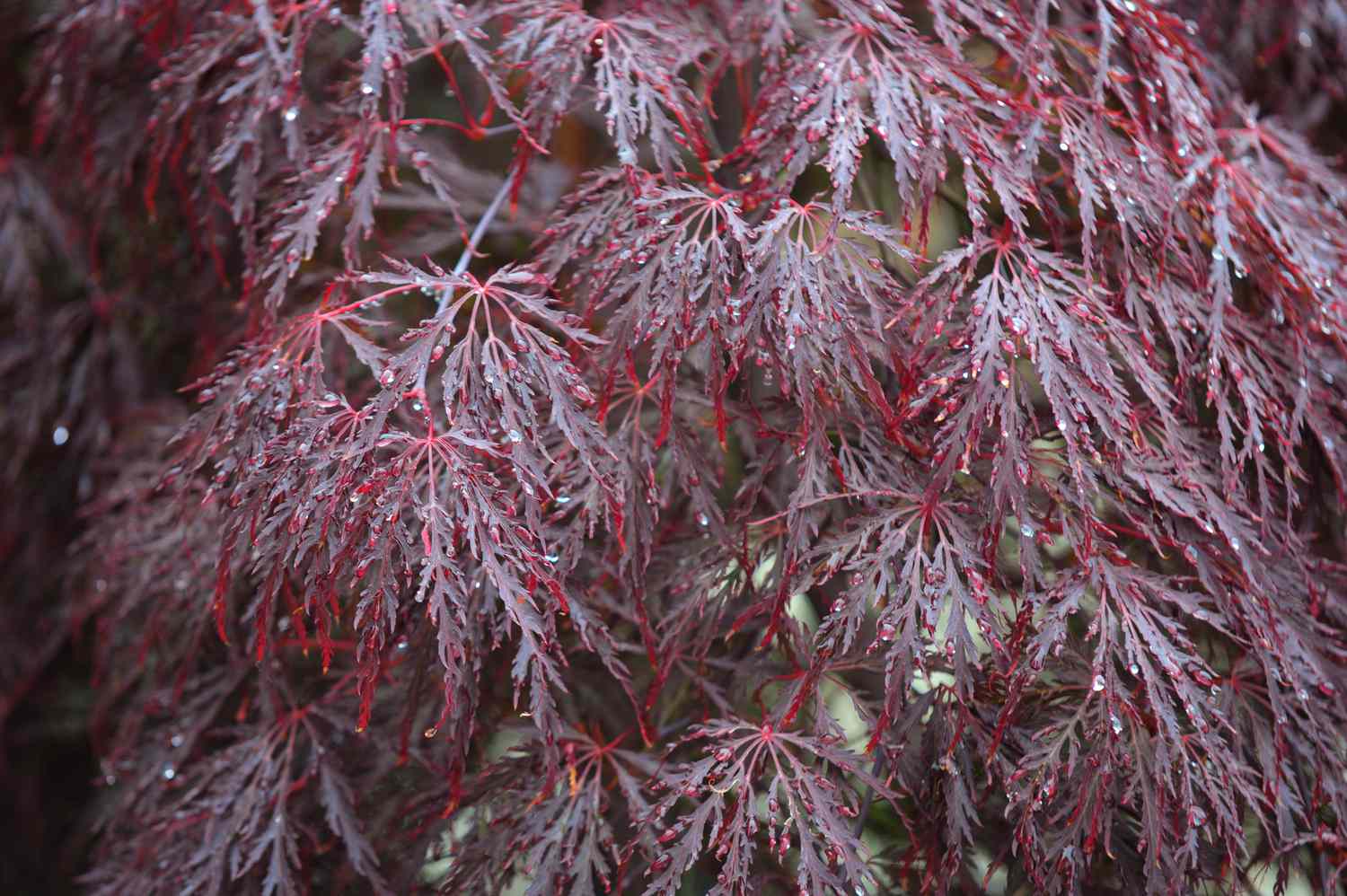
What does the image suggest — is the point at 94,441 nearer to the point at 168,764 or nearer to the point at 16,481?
the point at 16,481

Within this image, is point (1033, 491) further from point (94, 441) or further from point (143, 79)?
point (94, 441)

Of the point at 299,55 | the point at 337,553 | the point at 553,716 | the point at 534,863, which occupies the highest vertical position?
the point at 299,55

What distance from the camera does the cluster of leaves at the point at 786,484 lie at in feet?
3.39

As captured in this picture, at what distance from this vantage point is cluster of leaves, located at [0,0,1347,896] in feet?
3.39

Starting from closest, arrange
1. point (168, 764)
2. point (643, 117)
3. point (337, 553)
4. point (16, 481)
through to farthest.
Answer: point (337, 553)
point (643, 117)
point (168, 764)
point (16, 481)

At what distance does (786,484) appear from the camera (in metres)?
1.41

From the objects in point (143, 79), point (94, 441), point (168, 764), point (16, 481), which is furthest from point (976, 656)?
point (16, 481)

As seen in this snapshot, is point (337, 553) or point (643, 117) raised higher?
point (643, 117)

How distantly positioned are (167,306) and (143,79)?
0.45 metres

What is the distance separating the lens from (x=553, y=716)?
42.2 inches

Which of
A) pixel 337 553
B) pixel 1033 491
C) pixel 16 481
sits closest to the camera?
pixel 337 553

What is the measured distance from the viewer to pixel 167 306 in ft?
6.72

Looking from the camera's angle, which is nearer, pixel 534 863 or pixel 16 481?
pixel 534 863

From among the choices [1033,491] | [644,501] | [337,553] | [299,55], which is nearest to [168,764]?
[337,553]
